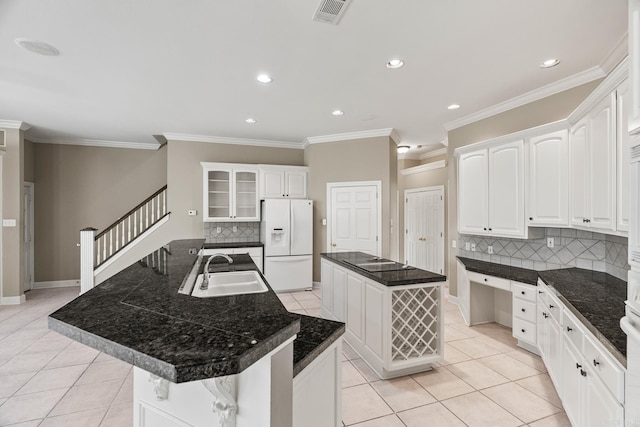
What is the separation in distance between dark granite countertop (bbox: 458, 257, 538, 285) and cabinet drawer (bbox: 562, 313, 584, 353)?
0.98 metres

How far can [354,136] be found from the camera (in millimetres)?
5535

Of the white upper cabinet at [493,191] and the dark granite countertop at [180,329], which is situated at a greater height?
the white upper cabinet at [493,191]

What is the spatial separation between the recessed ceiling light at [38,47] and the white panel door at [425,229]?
20.1 ft

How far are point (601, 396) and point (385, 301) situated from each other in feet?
4.55

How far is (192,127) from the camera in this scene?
17.0 ft

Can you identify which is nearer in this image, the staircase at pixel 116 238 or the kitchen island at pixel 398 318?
the kitchen island at pixel 398 318

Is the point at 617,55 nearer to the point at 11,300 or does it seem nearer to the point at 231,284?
the point at 231,284

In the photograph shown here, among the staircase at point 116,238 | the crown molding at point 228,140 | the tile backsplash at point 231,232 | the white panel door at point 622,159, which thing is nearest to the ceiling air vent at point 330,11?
the white panel door at point 622,159

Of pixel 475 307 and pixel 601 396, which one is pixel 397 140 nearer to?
pixel 475 307

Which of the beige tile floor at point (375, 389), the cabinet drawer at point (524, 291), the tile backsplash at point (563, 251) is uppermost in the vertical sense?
the tile backsplash at point (563, 251)

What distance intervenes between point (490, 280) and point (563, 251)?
81 centimetres

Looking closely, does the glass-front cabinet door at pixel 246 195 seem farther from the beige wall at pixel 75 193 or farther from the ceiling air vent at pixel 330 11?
the ceiling air vent at pixel 330 11

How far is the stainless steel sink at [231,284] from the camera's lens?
2.30m

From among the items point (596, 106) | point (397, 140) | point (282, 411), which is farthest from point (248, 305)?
point (397, 140)
